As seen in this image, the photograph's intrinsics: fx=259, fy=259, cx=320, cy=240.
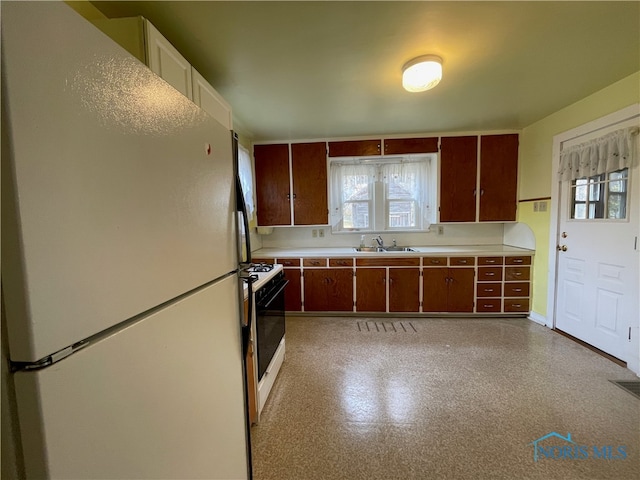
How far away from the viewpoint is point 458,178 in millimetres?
3486

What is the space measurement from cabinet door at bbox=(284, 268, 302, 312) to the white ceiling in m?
1.92

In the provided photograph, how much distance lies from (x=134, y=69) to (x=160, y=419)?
818 millimetres

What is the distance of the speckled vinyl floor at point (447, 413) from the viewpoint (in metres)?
1.40

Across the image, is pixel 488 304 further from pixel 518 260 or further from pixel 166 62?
pixel 166 62

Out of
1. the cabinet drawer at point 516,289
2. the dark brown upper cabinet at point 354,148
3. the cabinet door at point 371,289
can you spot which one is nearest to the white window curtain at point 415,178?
the dark brown upper cabinet at point 354,148

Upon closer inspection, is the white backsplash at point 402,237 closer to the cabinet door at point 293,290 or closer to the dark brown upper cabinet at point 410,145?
the cabinet door at point 293,290

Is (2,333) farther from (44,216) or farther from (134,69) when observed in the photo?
(134,69)

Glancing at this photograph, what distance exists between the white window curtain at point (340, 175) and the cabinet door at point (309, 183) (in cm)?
24

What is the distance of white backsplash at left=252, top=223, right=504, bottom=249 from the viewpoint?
12.7ft

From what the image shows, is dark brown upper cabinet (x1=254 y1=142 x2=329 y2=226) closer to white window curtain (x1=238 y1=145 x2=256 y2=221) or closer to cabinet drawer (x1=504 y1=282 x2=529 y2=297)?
white window curtain (x1=238 y1=145 x2=256 y2=221)

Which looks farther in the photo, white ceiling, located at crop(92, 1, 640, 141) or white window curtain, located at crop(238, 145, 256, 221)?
white window curtain, located at crop(238, 145, 256, 221)

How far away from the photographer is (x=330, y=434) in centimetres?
160

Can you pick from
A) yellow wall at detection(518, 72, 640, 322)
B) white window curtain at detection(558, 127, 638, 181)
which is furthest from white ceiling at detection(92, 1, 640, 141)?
white window curtain at detection(558, 127, 638, 181)

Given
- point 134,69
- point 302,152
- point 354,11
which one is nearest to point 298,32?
point 354,11
